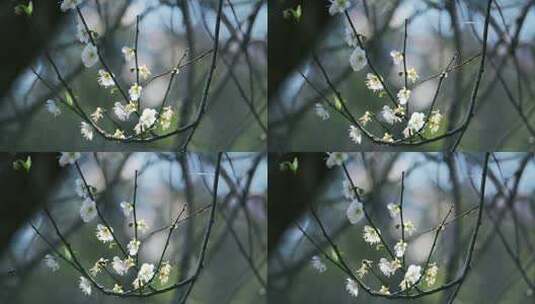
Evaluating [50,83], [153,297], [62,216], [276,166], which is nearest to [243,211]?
[276,166]

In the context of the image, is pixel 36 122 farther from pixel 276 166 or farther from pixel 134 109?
pixel 276 166

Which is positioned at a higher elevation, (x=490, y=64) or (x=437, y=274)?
(x=490, y=64)

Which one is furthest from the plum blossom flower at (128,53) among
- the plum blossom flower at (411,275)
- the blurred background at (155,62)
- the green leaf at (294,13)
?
the plum blossom flower at (411,275)

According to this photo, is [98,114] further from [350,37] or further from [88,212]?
[350,37]

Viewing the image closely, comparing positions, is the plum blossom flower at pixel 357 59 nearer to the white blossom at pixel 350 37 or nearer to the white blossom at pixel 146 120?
the white blossom at pixel 350 37

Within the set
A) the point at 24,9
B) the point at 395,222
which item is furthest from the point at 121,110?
the point at 395,222

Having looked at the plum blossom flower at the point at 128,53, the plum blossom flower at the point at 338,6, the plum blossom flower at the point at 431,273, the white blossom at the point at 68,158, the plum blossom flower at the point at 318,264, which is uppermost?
the plum blossom flower at the point at 338,6
